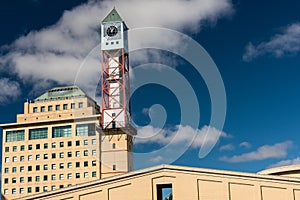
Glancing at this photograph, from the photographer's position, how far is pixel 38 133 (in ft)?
360

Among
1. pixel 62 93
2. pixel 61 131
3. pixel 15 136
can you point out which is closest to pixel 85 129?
pixel 61 131

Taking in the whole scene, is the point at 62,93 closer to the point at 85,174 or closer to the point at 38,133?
the point at 38,133

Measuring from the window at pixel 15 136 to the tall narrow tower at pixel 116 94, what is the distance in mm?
20251

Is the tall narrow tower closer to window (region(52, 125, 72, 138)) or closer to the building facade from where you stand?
the building facade

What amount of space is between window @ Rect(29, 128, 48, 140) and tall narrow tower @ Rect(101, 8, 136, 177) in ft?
49.8

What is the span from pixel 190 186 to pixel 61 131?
69.8 metres

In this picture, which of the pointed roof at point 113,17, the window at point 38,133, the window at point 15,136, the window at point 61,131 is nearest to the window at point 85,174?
the window at point 61,131

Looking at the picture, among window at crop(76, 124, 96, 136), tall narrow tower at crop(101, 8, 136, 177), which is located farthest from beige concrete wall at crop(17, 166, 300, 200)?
window at crop(76, 124, 96, 136)

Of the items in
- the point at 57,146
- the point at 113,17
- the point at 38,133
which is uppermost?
the point at 113,17

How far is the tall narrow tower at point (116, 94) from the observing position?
98562 millimetres

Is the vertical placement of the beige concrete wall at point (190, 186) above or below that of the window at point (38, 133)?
below

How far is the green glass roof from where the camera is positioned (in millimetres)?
111438

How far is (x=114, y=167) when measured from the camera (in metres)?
102

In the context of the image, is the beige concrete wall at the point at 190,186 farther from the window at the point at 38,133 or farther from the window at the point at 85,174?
the window at the point at 38,133
